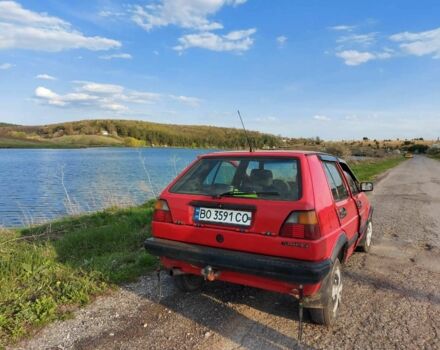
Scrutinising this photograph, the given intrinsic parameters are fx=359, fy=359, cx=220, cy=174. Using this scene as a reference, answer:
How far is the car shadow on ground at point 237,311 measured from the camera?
3258 millimetres

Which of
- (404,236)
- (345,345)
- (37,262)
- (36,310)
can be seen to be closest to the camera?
(345,345)

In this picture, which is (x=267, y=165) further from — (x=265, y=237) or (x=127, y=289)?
(x=127, y=289)

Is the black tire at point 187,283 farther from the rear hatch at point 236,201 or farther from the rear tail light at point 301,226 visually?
the rear tail light at point 301,226

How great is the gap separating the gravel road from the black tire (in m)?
0.10

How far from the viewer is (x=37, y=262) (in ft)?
16.3

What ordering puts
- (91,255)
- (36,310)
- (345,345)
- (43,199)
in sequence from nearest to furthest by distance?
(345,345)
(36,310)
(91,255)
(43,199)

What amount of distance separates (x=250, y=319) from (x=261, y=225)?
1.09 meters

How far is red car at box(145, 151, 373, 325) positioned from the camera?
10.3 feet

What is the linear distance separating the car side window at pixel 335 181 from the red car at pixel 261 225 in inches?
1.1

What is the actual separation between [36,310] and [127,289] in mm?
1052

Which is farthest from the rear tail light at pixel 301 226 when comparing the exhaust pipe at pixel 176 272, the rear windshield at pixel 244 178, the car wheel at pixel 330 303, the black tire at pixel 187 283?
the black tire at pixel 187 283

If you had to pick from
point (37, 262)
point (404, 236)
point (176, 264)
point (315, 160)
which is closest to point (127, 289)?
point (176, 264)

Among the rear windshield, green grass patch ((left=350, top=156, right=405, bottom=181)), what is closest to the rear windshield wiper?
the rear windshield

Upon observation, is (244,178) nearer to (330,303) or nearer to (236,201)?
(236,201)
